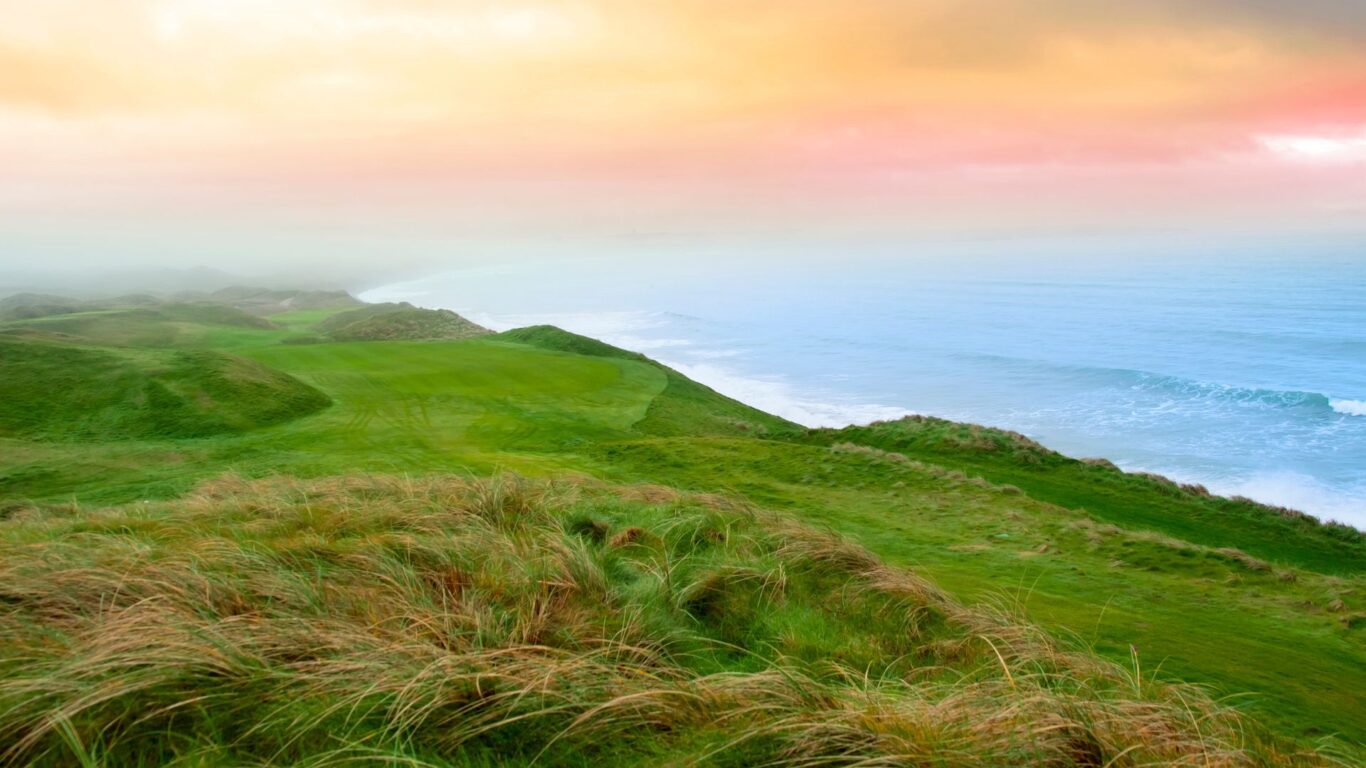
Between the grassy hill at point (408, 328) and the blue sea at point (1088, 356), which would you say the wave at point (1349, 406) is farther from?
the grassy hill at point (408, 328)

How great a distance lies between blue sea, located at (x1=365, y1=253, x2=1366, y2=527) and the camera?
3212 cm

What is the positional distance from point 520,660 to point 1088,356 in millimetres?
60039

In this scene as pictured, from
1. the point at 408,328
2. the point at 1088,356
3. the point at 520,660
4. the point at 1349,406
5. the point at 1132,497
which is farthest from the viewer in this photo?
the point at 408,328

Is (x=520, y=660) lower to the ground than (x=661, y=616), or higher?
higher

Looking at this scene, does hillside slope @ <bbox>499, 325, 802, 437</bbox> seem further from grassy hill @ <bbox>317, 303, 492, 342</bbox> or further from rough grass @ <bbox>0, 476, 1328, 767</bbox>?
grassy hill @ <bbox>317, 303, 492, 342</bbox>

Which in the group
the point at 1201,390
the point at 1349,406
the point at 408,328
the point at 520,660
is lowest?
the point at 520,660

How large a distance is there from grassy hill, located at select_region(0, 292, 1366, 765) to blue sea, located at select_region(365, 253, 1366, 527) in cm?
2049

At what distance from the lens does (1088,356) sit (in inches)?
2138

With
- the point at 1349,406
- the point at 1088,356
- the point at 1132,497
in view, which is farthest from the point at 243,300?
the point at 1349,406

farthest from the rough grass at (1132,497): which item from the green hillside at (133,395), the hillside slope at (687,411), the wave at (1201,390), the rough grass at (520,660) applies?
the wave at (1201,390)

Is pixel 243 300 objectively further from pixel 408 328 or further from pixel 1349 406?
pixel 1349 406

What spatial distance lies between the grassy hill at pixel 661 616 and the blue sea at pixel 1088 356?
67.2 ft

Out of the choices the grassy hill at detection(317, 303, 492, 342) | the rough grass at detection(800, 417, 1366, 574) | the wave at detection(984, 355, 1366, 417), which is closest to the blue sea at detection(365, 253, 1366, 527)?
the wave at detection(984, 355, 1366, 417)

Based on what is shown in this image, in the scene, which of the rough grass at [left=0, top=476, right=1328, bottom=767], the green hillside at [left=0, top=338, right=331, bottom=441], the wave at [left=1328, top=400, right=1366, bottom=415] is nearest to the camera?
the rough grass at [left=0, top=476, right=1328, bottom=767]
